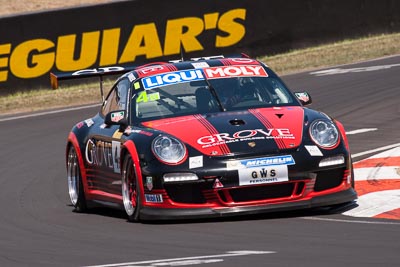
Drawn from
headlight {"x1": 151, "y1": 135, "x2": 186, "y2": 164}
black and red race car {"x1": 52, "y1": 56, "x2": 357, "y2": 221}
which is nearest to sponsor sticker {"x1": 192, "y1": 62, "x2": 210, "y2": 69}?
black and red race car {"x1": 52, "y1": 56, "x2": 357, "y2": 221}

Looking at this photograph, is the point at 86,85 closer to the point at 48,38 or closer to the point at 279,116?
the point at 48,38

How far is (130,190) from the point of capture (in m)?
9.79

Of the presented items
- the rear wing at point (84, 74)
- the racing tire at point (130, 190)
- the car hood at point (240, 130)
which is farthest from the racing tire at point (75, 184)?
the car hood at point (240, 130)

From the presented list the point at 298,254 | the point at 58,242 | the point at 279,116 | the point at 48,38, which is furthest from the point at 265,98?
the point at 48,38

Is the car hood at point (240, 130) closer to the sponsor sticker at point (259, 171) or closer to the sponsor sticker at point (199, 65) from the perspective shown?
the sponsor sticker at point (259, 171)

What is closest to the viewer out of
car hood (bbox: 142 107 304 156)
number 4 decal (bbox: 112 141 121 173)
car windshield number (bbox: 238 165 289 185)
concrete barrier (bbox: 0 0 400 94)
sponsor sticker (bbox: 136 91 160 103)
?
car windshield number (bbox: 238 165 289 185)

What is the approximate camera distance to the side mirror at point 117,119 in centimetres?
1022

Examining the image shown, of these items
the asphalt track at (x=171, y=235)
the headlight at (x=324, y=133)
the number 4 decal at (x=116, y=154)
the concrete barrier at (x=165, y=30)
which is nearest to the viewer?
the asphalt track at (x=171, y=235)

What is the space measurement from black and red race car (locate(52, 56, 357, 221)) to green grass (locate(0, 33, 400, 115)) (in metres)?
9.90

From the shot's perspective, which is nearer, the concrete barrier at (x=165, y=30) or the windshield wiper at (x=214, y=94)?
the windshield wiper at (x=214, y=94)

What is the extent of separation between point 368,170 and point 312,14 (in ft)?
41.5

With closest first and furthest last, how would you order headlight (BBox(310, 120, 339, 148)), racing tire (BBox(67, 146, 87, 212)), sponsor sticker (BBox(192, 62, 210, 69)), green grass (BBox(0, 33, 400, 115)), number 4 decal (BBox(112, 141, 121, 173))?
headlight (BBox(310, 120, 339, 148)), number 4 decal (BBox(112, 141, 121, 173)), sponsor sticker (BBox(192, 62, 210, 69)), racing tire (BBox(67, 146, 87, 212)), green grass (BBox(0, 33, 400, 115))

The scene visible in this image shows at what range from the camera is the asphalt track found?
24.0 feet

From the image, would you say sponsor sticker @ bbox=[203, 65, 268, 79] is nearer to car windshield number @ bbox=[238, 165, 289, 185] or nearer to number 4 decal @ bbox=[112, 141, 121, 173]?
number 4 decal @ bbox=[112, 141, 121, 173]
